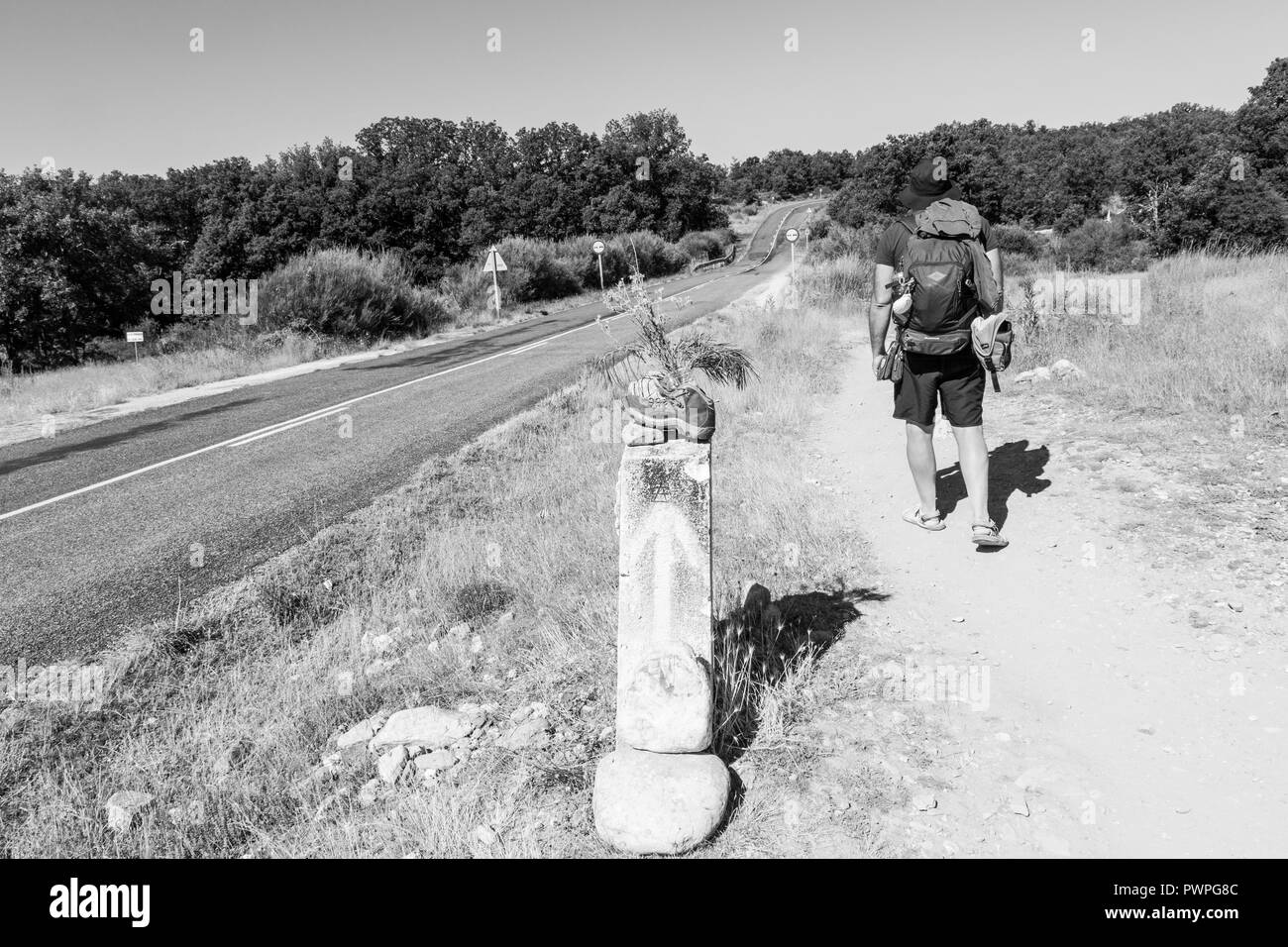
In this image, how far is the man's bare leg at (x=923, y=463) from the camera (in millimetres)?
4820

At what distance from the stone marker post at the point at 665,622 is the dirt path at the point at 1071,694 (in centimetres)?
80

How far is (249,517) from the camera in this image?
6.82 m

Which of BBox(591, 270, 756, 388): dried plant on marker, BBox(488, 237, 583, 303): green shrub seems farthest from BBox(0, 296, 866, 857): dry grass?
BBox(488, 237, 583, 303): green shrub

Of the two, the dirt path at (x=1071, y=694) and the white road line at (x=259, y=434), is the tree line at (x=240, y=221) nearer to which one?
the white road line at (x=259, y=434)

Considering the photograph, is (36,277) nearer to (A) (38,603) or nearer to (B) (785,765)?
(A) (38,603)

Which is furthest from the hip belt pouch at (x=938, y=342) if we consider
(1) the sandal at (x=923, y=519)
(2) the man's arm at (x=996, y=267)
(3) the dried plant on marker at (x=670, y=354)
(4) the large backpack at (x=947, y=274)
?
(3) the dried plant on marker at (x=670, y=354)

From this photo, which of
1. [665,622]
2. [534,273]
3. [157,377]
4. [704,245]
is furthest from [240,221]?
[665,622]

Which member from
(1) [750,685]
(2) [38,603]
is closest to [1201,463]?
(1) [750,685]

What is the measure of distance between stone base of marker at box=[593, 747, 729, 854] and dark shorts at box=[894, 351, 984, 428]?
2.82 metres

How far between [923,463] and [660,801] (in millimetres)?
3117

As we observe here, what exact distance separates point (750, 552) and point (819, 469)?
2.18 metres

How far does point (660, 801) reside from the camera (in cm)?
252

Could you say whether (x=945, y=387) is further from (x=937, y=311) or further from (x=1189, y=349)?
(x=1189, y=349)

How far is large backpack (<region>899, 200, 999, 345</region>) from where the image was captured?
425 centimetres
